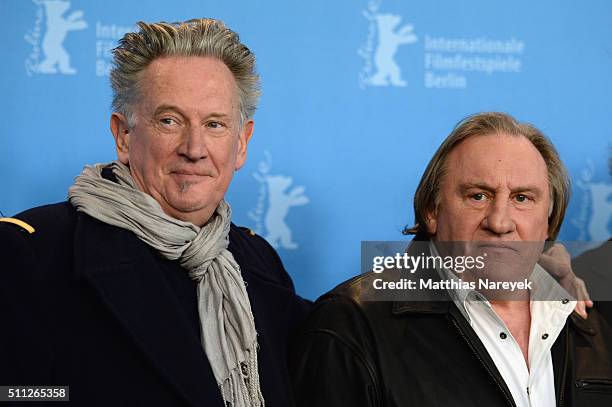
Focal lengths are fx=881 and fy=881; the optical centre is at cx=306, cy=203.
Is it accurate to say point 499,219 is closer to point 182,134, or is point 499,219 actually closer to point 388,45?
point 182,134

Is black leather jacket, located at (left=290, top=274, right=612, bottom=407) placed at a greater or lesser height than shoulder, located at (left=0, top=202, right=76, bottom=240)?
lesser

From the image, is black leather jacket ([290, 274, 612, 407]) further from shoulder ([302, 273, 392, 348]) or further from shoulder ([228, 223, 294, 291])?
shoulder ([228, 223, 294, 291])

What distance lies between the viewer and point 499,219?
216cm

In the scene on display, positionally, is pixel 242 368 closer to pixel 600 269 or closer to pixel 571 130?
pixel 600 269

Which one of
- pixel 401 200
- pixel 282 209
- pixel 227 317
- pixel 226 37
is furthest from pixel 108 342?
pixel 401 200

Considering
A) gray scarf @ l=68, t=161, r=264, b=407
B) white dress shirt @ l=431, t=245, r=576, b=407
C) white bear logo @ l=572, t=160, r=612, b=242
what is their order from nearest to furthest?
gray scarf @ l=68, t=161, r=264, b=407 → white dress shirt @ l=431, t=245, r=576, b=407 → white bear logo @ l=572, t=160, r=612, b=242

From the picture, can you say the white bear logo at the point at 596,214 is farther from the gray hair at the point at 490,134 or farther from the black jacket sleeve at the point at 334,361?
the black jacket sleeve at the point at 334,361

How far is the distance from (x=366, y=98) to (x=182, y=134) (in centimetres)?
113

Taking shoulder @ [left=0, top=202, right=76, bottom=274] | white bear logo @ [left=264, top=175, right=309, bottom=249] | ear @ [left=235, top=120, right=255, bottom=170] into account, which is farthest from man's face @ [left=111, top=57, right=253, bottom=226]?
white bear logo @ [left=264, top=175, right=309, bottom=249]

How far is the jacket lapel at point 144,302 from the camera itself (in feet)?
6.16

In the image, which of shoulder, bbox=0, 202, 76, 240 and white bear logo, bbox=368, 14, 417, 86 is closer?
shoulder, bbox=0, 202, 76, 240

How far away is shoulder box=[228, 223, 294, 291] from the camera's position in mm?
2293

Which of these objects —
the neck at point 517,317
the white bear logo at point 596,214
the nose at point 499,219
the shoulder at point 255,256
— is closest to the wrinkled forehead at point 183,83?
the shoulder at point 255,256

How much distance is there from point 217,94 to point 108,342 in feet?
2.05
